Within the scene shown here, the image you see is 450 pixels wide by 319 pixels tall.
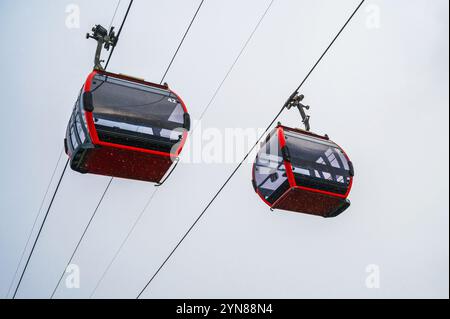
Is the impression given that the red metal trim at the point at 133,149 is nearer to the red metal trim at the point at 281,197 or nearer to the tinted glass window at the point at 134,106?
the tinted glass window at the point at 134,106

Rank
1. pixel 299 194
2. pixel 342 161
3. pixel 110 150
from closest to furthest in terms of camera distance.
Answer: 1. pixel 110 150
2. pixel 299 194
3. pixel 342 161

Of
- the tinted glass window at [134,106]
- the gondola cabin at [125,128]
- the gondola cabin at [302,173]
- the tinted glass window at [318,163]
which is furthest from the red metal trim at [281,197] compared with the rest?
the tinted glass window at [134,106]

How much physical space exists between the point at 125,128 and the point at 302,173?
2.12 meters

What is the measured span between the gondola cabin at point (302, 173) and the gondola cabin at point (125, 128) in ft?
4.16

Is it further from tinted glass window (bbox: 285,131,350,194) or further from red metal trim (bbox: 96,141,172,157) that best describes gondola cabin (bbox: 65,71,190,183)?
tinted glass window (bbox: 285,131,350,194)

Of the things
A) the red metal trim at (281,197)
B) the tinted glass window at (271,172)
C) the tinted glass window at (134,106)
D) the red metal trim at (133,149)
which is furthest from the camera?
the tinted glass window at (271,172)

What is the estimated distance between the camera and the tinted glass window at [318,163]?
7117 millimetres

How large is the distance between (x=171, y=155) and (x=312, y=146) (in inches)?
73.1

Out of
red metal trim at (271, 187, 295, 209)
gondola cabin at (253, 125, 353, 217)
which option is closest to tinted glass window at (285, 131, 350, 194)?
gondola cabin at (253, 125, 353, 217)

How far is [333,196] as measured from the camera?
24.1 feet

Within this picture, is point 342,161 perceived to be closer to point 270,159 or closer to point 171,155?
point 270,159

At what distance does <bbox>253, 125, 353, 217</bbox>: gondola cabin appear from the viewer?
279 inches

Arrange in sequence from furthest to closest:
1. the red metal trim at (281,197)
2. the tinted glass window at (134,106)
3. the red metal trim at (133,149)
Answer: the red metal trim at (281,197)
the tinted glass window at (134,106)
the red metal trim at (133,149)

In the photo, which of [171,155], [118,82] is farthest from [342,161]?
[118,82]
